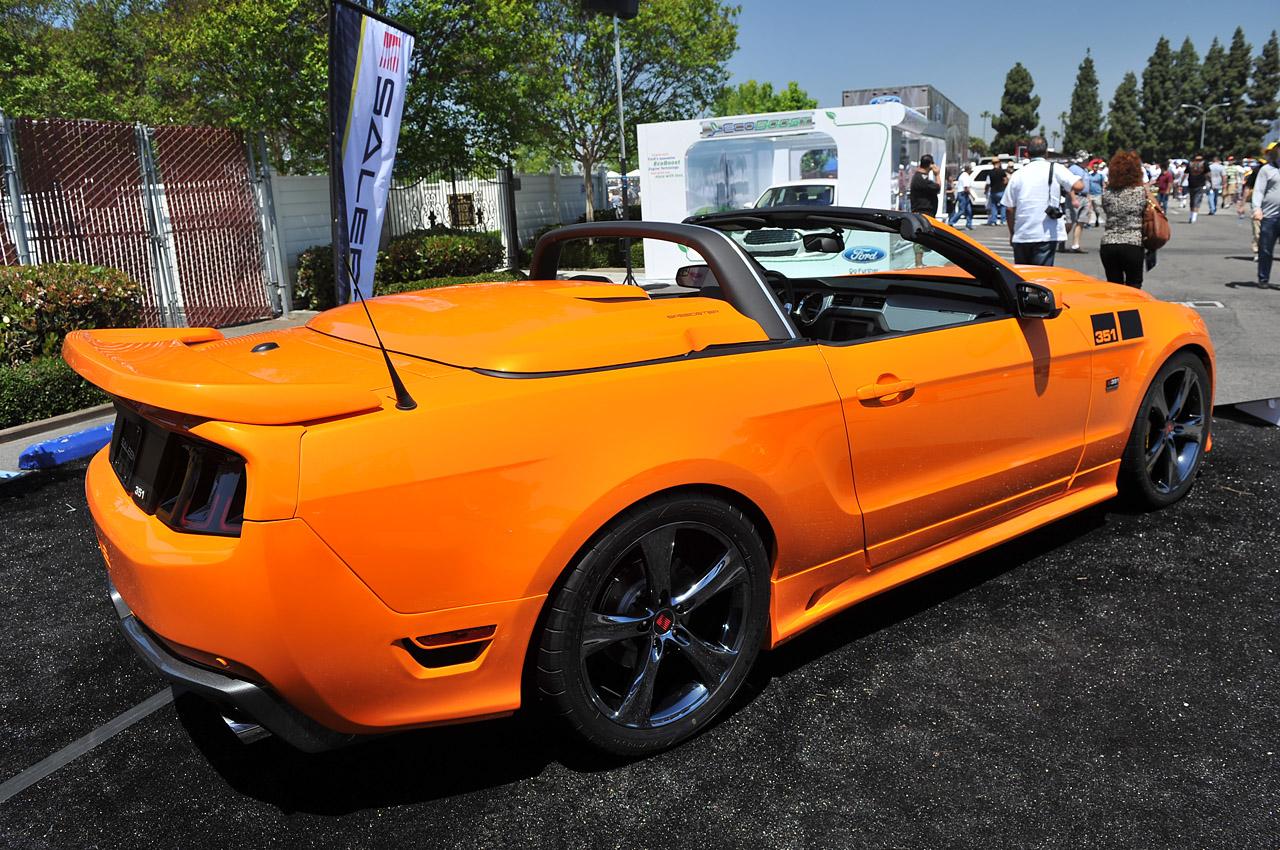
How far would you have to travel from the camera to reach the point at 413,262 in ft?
50.3

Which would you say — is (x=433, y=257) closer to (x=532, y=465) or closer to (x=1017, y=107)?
(x=532, y=465)

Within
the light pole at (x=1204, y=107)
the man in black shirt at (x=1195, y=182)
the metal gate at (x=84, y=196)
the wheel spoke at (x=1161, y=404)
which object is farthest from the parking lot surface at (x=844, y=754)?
the light pole at (x=1204, y=107)

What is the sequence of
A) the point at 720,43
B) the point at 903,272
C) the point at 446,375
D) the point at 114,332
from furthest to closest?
the point at 720,43 < the point at 903,272 < the point at 114,332 < the point at 446,375

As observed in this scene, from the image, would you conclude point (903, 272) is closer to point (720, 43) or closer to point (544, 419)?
point (544, 419)

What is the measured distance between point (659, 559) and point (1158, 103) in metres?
134

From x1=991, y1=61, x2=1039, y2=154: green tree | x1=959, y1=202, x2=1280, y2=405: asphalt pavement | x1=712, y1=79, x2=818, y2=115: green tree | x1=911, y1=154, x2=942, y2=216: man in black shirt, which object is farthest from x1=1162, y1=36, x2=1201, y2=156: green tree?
x1=911, y1=154, x2=942, y2=216: man in black shirt

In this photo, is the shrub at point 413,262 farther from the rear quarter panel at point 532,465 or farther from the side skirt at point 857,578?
the rear quarter panel at point 532,465

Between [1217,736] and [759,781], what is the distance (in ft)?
4.29

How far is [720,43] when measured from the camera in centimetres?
2753

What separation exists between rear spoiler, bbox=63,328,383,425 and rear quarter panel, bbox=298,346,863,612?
55mm

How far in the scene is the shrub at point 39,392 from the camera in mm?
7074

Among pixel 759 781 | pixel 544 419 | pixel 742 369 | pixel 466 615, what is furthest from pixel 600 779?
pixel 742 369

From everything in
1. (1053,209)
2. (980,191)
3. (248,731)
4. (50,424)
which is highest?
(980,191)

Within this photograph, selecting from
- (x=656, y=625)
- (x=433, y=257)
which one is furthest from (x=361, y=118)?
(x=433, y=257)
